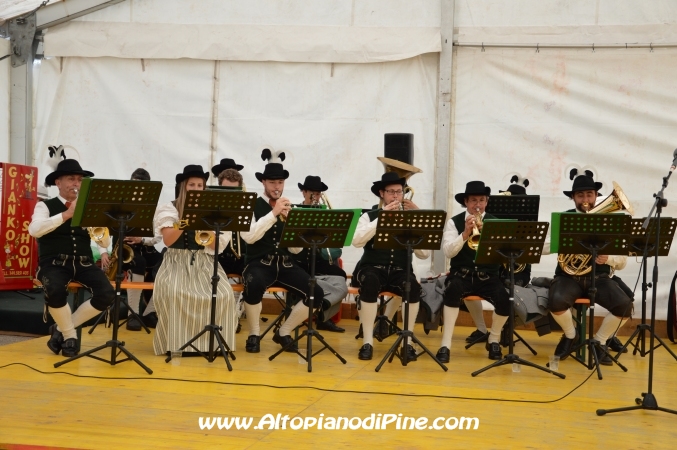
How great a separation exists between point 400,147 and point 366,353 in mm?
2652

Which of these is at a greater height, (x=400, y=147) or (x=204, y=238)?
(x=400, y=147)

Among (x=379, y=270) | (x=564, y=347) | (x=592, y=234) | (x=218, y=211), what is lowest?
(x=564, y=347)

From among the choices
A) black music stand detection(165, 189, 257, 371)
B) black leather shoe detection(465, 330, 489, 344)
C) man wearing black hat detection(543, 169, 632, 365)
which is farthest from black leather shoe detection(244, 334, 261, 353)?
man wearing black hat detection(543, 169, 632, 365)

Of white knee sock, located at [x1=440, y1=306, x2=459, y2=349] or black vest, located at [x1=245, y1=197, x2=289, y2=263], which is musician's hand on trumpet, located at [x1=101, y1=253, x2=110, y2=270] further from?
white knee sock, located at [x1=440, y1=306, x2=459, y2=349]

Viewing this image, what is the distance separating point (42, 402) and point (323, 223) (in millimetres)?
2382

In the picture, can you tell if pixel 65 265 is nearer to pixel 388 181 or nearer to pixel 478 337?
pixel 388 181

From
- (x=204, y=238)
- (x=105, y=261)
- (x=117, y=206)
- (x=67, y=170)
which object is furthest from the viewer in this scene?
(x=105, y=261)

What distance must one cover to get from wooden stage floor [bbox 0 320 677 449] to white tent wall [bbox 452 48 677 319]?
2.44 meters

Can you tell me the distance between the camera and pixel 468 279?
7.46 metres

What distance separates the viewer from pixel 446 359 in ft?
23.7

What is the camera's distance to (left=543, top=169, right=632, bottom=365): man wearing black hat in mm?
7148

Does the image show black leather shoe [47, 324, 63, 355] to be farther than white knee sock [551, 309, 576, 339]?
No

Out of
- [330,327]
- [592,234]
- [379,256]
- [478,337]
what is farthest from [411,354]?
[330,327]

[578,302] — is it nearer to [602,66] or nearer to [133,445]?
[602,66]
